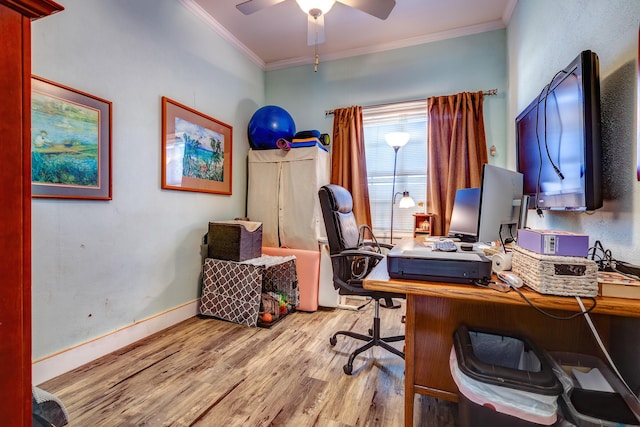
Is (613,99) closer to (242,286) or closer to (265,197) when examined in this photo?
(242,286)

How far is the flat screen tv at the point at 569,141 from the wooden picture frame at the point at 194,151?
254 centimetres

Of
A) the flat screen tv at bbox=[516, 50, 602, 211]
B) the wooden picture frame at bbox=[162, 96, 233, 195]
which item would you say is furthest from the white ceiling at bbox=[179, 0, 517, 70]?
the flat screen tv at bbox=[516, 50, 602, 211]

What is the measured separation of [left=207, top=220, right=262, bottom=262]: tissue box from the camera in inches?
96.9

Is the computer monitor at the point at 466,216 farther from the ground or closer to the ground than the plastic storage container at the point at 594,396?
farther from the ground

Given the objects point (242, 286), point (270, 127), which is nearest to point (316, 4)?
point (270, 127)

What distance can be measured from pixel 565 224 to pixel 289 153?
2326 mm

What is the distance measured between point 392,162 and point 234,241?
75.1 inches

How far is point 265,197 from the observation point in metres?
3.11

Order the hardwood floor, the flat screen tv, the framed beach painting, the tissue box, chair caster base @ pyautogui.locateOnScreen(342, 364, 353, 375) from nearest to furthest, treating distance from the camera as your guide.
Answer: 1. the flat screen tv
2. the hardwood floor
3. the framed beach painting
4. chair caster base @ pyautogui.locateOnScreen(342, 364, 353, 375)
5. the tissue box

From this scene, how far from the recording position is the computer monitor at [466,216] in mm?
1986

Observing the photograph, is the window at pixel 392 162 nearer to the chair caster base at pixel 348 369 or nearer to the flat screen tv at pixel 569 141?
the flat screen tv at pixel 569 141

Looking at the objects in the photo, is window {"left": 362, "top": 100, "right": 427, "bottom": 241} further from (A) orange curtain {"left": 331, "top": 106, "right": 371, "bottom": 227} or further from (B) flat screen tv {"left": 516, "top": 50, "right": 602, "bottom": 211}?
(B) flat screen tv {"left": 516, "top": 50, "right": 602, "bottom": 211}

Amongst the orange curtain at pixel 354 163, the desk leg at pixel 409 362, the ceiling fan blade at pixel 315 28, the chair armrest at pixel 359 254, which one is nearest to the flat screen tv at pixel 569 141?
the desk leg at pixel 409 362

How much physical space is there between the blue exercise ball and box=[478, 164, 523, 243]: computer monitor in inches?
89.4
